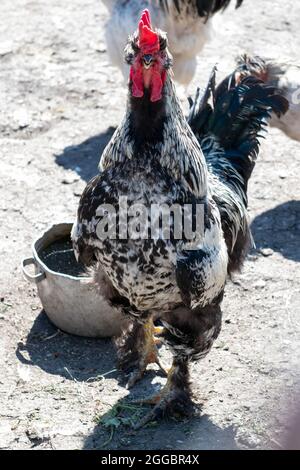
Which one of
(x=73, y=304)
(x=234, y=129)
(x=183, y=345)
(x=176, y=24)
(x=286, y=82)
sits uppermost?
(x=234, y=129)

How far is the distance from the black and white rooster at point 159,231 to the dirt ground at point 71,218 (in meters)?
0.33

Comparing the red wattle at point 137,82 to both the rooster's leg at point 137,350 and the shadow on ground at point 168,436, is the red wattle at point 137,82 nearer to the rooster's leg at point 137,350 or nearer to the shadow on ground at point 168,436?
the rooster's leg at point 137,350

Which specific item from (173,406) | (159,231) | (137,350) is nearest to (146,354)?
(137,350)

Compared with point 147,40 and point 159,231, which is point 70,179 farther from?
point 147,40

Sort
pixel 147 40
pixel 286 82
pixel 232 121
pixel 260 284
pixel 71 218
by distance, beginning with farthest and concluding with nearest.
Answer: pixel 286 82, pixel 71 218, pixel 260 284, pixel 232 121, pixel 147 40

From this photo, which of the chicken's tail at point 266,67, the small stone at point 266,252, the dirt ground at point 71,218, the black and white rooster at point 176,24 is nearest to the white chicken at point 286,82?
the chicken's tail at point 266,67

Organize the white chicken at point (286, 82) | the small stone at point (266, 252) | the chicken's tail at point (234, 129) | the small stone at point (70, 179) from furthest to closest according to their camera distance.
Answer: the small stone at point (70, 179), the white chicken at point (286, 82), the small stone at point (266, 252), the chicken's tail at point (234, 129)

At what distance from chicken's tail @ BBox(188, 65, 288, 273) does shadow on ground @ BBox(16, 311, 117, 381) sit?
1024 millimetres

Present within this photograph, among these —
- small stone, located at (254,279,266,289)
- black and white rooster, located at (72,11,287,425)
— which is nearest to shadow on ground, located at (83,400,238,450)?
black and white rooster, located at (72,11,287,425)

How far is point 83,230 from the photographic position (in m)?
4.46

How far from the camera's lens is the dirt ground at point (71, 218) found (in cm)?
476

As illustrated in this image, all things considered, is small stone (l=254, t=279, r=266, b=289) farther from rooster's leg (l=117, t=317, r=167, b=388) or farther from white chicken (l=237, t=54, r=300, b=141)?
white chicken (l=237, t=54, r=300, b=141)

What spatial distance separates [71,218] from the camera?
6.40m

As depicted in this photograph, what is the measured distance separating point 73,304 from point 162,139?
59.5 inches
